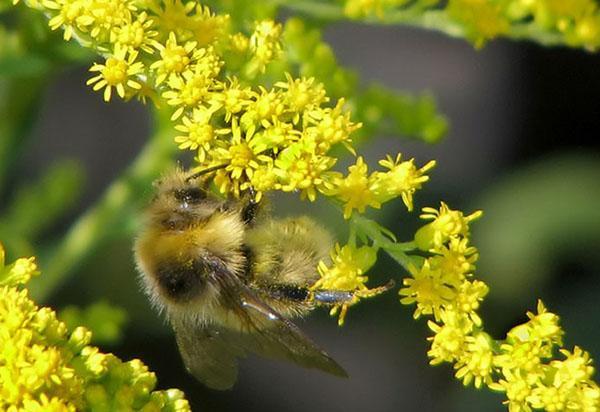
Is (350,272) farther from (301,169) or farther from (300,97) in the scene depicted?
(300,97)

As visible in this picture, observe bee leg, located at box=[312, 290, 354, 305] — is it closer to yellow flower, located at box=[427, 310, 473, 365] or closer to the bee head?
yellow flower, located at box=[427, 310, 473, 365]

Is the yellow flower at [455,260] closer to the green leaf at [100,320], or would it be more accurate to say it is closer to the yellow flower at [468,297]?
the yellow flower at [468,297]

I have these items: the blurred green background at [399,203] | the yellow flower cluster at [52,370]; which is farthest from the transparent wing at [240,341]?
the blurred green background at [399,203]

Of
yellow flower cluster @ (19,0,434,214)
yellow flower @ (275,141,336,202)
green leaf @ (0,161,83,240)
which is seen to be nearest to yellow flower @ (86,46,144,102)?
yellow flower cluster @ (19,0,434,214)

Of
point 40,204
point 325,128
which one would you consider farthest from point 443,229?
point 40,204

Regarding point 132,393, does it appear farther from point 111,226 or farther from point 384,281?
point 384,281

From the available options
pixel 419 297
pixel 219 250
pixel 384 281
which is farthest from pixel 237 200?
pixel 384 281
